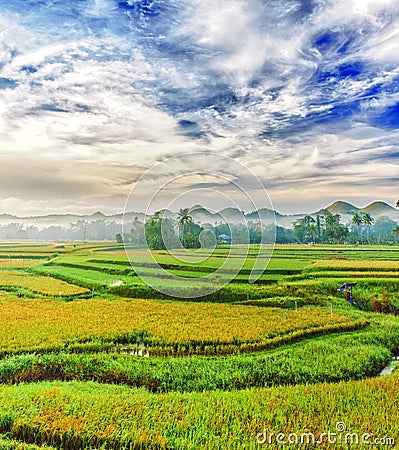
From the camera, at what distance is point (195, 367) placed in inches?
274

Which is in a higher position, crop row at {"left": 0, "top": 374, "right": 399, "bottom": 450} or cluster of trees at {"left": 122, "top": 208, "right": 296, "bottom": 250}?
cluster of trees at {"left": 122, "top": 208, "right": 296, "bottom": 250}

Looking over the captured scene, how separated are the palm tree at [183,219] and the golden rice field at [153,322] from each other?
2.66 meters

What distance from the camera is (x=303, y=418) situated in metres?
5.07

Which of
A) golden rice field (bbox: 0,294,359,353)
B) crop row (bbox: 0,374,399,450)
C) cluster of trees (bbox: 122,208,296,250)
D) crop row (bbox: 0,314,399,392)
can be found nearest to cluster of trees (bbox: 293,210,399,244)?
cluster of trees (bbox: 122,208,296,250)

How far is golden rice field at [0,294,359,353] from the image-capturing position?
326 inches

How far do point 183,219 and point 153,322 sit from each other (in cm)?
433

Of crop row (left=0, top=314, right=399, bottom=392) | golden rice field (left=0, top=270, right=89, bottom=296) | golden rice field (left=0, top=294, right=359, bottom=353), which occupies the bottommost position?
crop row (left=0, top=314, right=399, bottom=392)

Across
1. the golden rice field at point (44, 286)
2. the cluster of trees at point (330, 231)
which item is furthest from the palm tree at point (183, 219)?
the cluster of trees at point (330, 231)

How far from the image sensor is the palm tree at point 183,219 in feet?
40.5

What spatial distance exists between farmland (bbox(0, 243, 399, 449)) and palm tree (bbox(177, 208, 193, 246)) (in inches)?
98.0

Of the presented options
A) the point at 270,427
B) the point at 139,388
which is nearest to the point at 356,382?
the point at 270,427

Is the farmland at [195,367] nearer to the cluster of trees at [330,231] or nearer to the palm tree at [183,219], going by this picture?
the palm tree at [183,219]

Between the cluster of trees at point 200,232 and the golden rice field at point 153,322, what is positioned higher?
the cluster of trees at point 200,232

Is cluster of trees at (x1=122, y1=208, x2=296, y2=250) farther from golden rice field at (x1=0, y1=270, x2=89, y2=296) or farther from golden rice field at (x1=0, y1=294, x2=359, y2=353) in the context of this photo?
golden rice field at (x1=0, y1=270, x2=89, y2=296)
